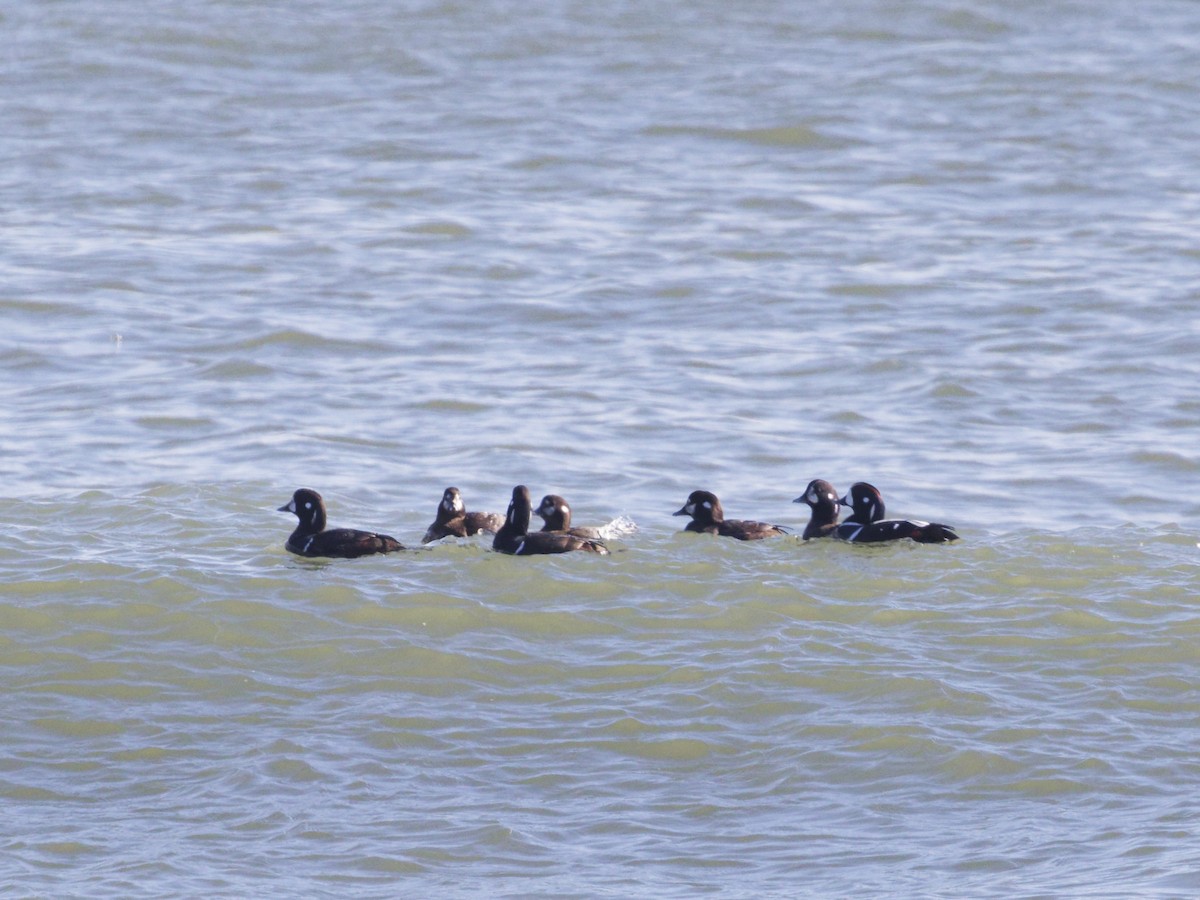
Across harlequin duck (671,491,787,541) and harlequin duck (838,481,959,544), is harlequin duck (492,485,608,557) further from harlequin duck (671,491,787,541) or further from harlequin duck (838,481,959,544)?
harlequin duck (838,481,959,544)

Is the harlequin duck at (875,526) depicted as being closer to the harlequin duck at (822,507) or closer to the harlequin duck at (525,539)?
the harlequin duck at (822,507)

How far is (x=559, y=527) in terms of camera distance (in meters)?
12.4

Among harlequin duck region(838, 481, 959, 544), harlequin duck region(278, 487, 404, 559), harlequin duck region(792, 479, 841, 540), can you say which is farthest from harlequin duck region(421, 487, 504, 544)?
harlequin duck region(838, 481, 959, 544)

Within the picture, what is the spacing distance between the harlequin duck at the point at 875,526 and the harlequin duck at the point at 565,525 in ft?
4.96

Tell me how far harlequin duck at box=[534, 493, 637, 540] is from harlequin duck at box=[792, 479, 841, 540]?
125 centimetres

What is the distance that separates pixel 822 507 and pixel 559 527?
1864 millimetres

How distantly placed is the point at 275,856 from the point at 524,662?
249 cm

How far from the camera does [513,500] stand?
480 inches

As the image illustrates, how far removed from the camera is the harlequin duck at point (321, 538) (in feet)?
38.4

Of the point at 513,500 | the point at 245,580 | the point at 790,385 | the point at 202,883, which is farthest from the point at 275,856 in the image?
the point at 790,385

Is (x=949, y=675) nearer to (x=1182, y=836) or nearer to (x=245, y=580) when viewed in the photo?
(x=1182, y=836)

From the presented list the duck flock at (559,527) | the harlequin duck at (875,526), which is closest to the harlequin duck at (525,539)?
the duck flock at (559,527)

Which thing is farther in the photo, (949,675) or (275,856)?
(949,675)

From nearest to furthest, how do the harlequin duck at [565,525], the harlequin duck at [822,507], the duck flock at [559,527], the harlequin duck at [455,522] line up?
the duck flock at [559,527], the harlequin duck at [455,522], the harlequin duck at [565,525], the harlequin duck at [822,507]
